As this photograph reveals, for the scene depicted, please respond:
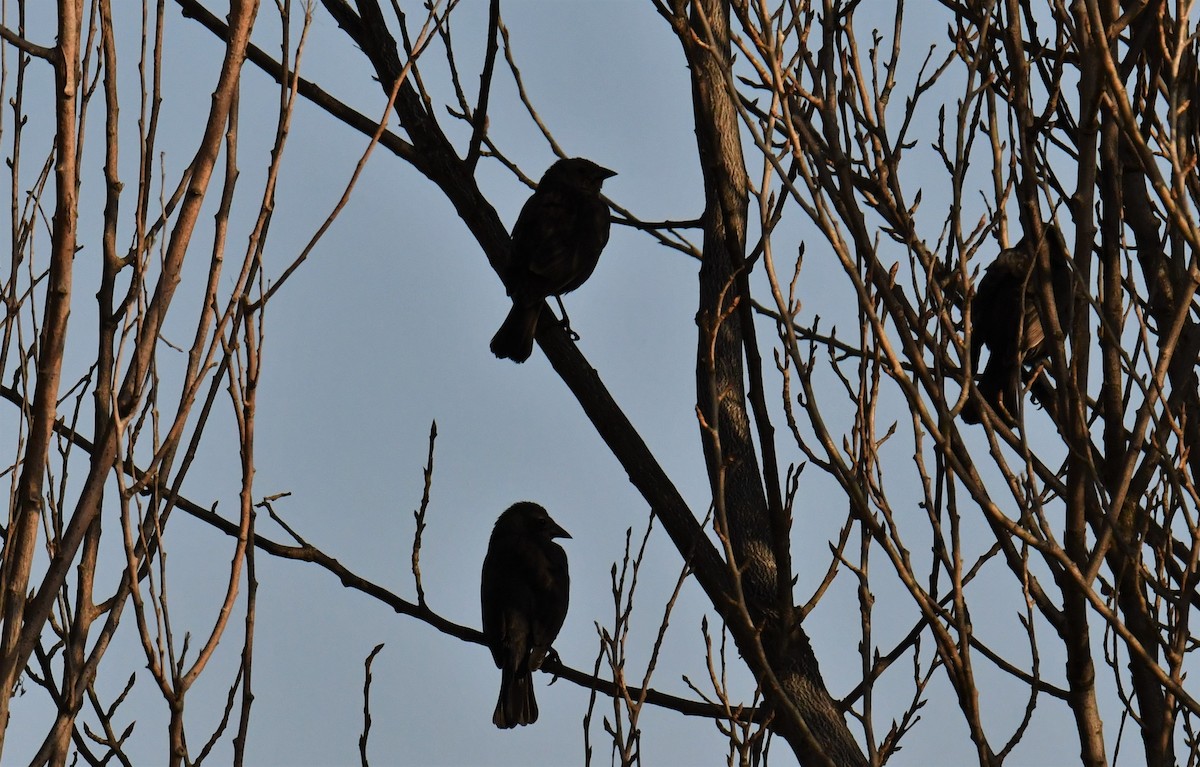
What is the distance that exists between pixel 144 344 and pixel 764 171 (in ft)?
4.58

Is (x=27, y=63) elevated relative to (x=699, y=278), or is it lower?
lower

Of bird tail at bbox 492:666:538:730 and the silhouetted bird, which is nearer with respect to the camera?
the silhouetted bird

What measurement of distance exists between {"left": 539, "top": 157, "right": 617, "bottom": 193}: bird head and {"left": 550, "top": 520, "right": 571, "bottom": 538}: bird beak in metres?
2.03

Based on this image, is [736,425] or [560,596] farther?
[560,596]

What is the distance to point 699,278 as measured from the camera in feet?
16.6

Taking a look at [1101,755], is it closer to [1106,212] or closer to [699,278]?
[1106,212]

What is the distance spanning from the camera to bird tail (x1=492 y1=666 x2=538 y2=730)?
690cm

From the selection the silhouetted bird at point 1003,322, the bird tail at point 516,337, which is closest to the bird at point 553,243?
the bird tail at point 516,337

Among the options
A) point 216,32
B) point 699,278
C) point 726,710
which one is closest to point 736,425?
point 699,278

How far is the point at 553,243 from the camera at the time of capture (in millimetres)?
7449

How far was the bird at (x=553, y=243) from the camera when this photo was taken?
679 centimetres

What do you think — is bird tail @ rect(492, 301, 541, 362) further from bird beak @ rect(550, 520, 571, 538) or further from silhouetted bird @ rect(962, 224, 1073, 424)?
→ silhouetted bird @ rect(962, 224, 1073, 424)

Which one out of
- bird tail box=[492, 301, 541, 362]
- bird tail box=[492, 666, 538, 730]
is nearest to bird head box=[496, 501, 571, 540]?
bird tail box=[492, 666, 538, 730]

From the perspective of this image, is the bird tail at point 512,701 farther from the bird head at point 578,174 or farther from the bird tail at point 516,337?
the bird head at point 578,174
